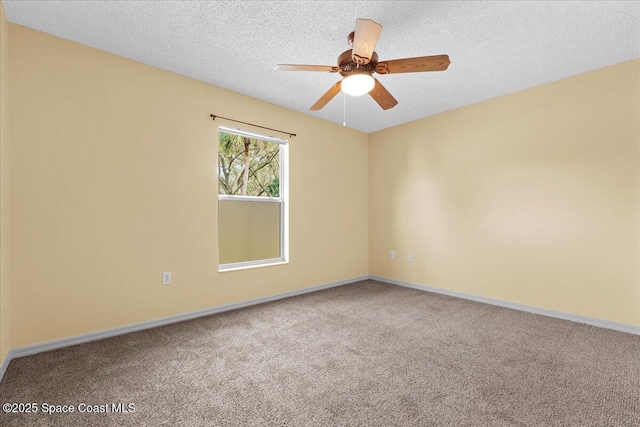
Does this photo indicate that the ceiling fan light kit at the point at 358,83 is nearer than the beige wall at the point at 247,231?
Yes

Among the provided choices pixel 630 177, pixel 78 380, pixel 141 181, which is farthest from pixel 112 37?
pixel 630 177

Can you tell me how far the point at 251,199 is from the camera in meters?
3.75

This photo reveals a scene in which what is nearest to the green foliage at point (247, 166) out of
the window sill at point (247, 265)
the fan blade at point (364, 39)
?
the window sill at point (247, 265)

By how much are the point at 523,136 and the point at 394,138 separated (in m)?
1.84

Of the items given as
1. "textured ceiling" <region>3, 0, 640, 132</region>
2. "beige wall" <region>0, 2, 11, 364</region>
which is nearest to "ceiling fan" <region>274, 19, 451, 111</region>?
"textured ceiling" <region>3, 0, 640, 132</region>

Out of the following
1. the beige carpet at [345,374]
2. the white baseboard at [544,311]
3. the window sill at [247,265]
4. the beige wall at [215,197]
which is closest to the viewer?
the beige carpet at [345,374]

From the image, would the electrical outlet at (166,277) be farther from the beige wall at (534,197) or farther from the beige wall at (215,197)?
the beige wall at (534,197)

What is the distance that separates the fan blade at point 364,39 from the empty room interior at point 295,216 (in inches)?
0.7

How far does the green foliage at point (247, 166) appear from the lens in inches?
139

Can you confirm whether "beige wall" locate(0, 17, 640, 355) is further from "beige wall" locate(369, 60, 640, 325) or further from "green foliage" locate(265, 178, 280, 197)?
"green foliage" locate(265, 178, 280, 197)

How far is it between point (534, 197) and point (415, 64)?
2.38 metres

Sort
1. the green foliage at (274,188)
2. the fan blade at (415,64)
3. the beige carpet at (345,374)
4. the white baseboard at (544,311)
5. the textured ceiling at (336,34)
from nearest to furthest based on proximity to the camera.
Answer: the beige carpet at (345,374) → the fan blade at (415,64) → the textured ceiling at (336,34) → the white baseboard at (544,311) → the green foliage at (274,188)

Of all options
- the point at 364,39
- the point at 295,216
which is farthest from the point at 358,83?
the point at 295,216

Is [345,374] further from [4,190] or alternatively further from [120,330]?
[4,190]
